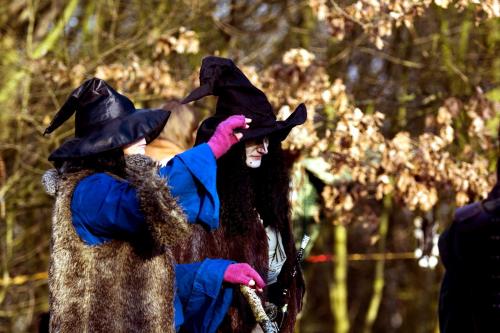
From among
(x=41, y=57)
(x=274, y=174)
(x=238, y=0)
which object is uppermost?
(x=238, y=0)

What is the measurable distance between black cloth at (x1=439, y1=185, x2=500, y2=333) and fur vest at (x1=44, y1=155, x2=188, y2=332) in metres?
1.14

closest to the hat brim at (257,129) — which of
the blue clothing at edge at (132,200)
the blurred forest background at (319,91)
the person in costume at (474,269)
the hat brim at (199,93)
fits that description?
the hat brim at (199,93)

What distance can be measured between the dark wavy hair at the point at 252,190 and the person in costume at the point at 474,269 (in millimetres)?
980

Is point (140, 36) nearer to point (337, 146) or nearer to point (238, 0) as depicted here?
point (238, 0)

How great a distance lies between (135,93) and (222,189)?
4.35 metres

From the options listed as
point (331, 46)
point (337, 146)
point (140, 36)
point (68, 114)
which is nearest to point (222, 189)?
point (68, 114)

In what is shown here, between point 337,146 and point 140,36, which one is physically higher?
point 140,36

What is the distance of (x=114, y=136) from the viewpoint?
443 centimetres

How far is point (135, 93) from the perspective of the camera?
9336 mm

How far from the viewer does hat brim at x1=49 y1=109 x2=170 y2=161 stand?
441 cm

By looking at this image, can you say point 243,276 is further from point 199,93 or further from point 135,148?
point 199,93

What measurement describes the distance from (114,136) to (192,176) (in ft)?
1.15

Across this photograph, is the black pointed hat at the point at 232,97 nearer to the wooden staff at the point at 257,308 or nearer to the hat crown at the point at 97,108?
the hat crown at the point at 97,108

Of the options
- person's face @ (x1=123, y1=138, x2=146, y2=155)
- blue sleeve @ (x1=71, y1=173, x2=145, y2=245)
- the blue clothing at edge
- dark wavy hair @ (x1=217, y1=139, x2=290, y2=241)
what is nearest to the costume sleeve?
the blue clothing at edge
